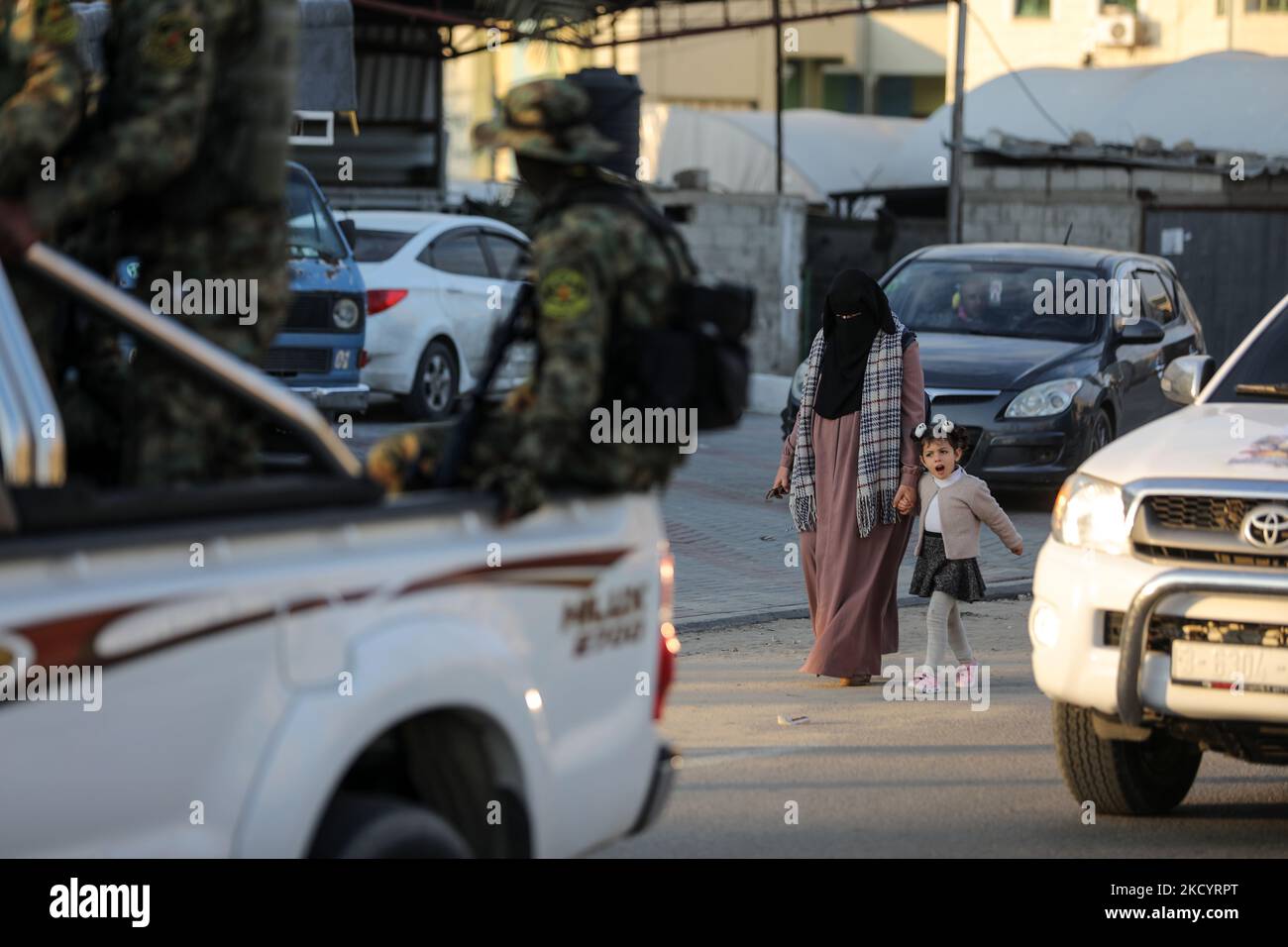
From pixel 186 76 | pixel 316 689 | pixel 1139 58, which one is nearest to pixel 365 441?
pixel 186 76

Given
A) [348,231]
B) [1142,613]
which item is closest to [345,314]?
[348,231]

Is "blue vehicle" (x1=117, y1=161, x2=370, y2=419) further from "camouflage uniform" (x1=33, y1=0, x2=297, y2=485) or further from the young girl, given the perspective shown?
"camouflage uniform" (x1=33, y1=0, x2=297, y2=485)

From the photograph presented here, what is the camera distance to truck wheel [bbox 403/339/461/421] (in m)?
18.0

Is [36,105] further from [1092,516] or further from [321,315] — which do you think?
[321,315]

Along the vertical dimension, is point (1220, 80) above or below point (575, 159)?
above

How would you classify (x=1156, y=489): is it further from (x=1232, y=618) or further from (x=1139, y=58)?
(x=1139, y=58)

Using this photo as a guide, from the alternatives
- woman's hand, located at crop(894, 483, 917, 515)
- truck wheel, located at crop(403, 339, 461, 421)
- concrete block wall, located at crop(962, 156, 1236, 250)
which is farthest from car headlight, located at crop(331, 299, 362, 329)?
concrete block wall, located at crop(962, 156, 1236, 250)

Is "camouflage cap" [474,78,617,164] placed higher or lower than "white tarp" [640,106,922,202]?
lower

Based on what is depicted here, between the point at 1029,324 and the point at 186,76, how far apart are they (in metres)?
11.1

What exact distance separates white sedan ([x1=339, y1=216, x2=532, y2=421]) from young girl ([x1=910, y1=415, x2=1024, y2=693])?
909cm

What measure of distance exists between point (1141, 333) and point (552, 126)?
9837mm

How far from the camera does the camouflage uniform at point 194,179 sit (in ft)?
13.9

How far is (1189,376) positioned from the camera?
738cm

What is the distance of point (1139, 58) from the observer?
45.2 m
